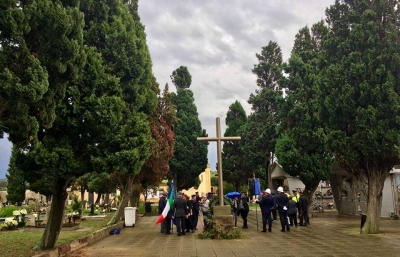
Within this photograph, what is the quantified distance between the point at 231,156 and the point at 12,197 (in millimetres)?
23778

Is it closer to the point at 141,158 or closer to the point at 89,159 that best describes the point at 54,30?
the point at 89,159

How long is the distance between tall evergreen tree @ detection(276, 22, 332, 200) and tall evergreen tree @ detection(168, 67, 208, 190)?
14407 mm

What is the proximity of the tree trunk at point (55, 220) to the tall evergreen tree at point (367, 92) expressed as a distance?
915 cm

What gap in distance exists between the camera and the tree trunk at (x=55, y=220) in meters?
10.2

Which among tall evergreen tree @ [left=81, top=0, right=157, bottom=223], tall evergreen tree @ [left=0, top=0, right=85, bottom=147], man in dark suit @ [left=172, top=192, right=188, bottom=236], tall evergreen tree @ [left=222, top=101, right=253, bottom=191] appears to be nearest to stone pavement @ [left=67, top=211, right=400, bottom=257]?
man in dark suit @ [left=172, top=192, right=188, bottom=236]

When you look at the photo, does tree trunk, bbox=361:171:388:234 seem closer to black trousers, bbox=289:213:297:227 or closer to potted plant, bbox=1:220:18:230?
black trousers, bbox=289:213:297:227

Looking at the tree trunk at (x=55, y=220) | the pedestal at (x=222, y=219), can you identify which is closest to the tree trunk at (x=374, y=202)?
the pedestal at (x=222, y=219)

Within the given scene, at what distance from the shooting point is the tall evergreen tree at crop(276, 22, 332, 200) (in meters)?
22.2

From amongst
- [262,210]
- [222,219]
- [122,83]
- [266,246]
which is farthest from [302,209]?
[122,83]

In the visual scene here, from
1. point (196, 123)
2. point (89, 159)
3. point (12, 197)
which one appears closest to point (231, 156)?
point (196, 123)

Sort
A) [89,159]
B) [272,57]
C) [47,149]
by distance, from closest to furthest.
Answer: [47,149], [89,159], [272,57]

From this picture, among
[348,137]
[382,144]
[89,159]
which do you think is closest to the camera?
[89,159]

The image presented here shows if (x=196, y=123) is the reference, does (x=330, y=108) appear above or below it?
below

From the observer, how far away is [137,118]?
13031 millimetres
